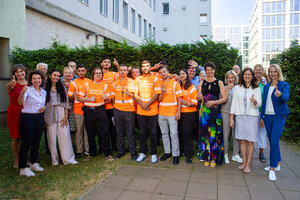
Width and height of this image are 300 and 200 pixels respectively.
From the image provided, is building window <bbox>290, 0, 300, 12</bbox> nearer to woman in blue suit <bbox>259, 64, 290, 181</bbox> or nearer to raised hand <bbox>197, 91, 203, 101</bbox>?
woman in blue suit <bbox>259, 64, 290, 181</bbox>

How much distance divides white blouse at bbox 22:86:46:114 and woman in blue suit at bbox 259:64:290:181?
456cm

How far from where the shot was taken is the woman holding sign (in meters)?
4.57

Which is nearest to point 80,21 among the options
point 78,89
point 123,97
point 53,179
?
point 78,89

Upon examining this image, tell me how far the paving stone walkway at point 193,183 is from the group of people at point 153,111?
0.23 metres

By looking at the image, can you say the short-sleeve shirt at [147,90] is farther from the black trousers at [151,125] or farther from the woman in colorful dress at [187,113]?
the woman in colorful dress at [187,113]

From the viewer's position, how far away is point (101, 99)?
536 cm

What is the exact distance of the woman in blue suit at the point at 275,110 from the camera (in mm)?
4371

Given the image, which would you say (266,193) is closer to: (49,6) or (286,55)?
(286,55)

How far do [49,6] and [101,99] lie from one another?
771cm

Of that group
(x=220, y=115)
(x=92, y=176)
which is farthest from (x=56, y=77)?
(x=220, y=115)

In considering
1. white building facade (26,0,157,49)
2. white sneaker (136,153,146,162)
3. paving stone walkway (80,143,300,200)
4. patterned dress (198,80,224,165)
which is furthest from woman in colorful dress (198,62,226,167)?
white building facade (26,0,157,49)

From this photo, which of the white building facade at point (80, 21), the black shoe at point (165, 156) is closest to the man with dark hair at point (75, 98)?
the black shoe at point (165, 156)

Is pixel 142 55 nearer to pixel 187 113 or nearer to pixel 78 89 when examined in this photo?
pixel 78 89

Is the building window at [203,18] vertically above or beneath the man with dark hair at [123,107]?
above
